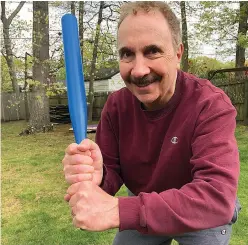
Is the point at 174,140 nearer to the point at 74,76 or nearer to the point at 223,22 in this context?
the point at 74,76

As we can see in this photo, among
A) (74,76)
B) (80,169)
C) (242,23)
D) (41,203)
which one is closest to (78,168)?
(80,169)

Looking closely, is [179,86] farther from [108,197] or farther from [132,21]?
[108,197]

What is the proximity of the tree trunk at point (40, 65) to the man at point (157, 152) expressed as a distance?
10647 millimetres

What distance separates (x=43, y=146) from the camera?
1069cm

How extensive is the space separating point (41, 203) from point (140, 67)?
4.34 meters

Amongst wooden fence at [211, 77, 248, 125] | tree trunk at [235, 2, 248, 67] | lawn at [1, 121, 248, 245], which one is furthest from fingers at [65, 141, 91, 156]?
tree trunk at [235, 2, 248, 67]

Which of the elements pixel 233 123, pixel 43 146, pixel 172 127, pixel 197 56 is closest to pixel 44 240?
pixel 172 127

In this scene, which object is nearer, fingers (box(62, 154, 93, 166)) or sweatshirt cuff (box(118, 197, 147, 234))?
sweatshirt cuff (box(118, 197, 147, 234))

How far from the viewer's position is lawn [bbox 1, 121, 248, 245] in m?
4.22

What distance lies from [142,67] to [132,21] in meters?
0.22

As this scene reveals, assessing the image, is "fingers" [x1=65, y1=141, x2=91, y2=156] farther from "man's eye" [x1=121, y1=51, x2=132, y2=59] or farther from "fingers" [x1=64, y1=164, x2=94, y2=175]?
"man's eye" [x1=121, y1=51, x2=132, y2=59]

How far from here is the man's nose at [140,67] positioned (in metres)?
1.63

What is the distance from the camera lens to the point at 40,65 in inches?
497

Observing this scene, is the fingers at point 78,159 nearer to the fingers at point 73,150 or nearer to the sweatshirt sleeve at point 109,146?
the fingers at point 73,150
